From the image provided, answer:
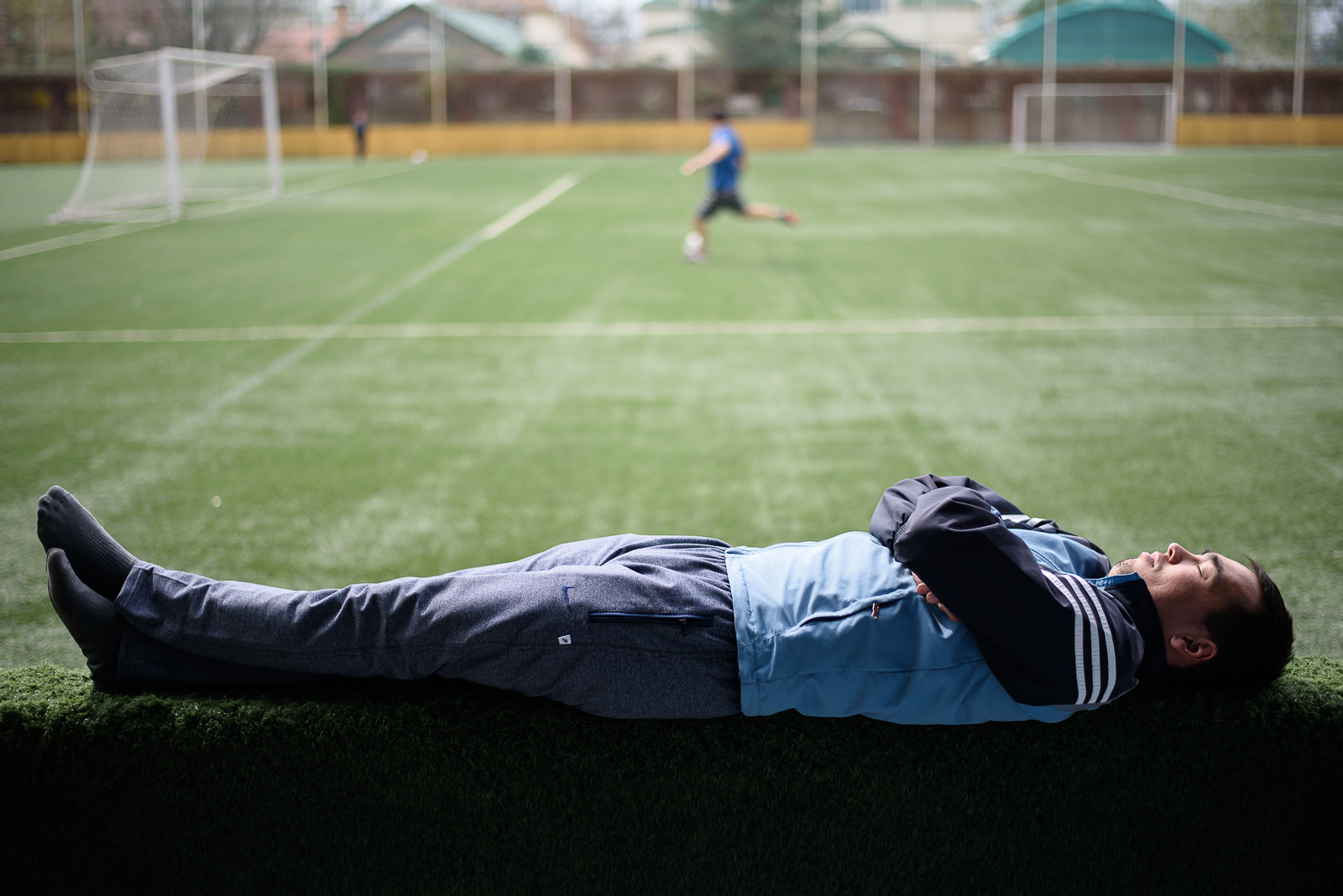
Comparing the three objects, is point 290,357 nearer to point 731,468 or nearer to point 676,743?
point 731,468

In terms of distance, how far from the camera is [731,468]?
570 centimetres

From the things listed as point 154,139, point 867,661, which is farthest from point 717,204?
point 154,139

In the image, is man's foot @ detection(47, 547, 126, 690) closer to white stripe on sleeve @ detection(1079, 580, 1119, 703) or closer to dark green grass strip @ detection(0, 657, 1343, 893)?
dark green grass strip @ detection(0, 657, 1343, 893)

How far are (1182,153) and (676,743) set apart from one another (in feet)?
122

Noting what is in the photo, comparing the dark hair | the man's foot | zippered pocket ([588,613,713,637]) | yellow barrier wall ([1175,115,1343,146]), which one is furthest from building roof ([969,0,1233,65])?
the man's foot

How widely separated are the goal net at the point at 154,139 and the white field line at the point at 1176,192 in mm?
16616

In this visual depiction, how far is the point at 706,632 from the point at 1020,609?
0.61m

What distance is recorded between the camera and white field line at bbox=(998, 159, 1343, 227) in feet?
52.9

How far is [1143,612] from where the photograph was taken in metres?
2.26

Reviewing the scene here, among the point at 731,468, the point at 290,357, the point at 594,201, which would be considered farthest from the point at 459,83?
the point at 731,468

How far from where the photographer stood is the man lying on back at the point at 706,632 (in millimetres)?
2188

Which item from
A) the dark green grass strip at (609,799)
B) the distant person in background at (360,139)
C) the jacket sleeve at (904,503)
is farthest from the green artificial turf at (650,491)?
the distant person in background at (360,139)

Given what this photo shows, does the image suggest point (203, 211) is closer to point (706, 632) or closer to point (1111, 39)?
point (706, 632)

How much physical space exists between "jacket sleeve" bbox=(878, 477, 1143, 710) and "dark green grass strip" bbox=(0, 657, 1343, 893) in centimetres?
19
